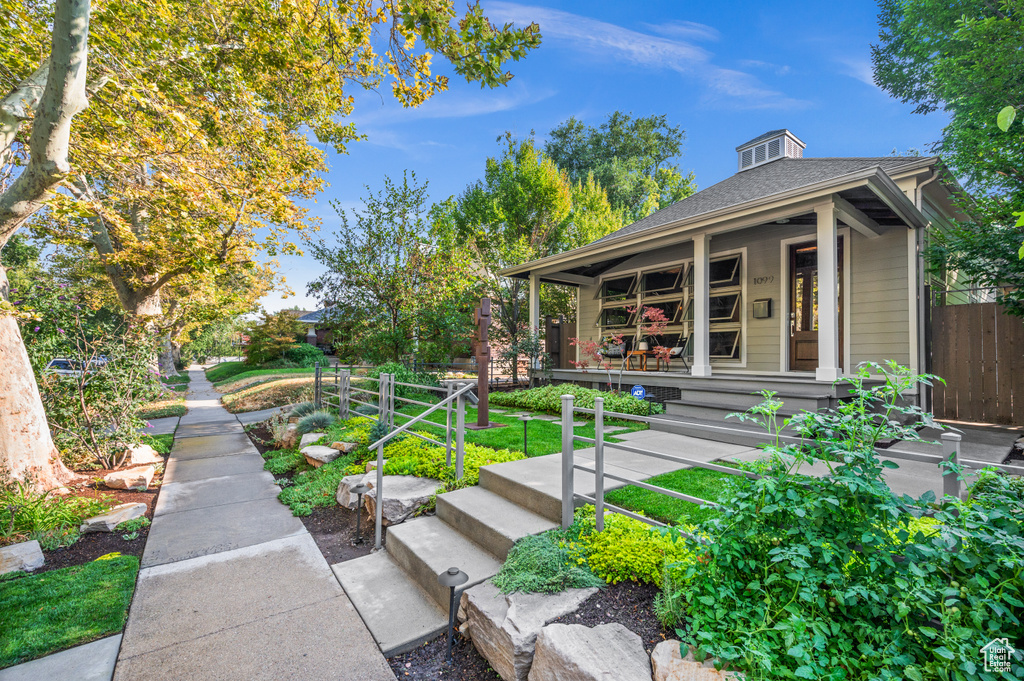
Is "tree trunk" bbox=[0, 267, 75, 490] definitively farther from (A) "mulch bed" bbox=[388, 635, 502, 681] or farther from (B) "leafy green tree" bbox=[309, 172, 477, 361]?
(B) "leafy green tree" bbox=[309, 172, 477, 361]

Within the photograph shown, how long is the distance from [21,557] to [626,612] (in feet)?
14.2

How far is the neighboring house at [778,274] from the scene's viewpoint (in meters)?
5.34

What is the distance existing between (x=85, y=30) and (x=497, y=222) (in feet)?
47.3

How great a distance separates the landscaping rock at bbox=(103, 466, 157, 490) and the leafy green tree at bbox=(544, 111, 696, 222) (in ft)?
66.3

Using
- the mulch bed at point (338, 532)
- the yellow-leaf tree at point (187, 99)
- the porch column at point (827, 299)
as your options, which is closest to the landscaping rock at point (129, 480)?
the yellow-leaf tree at point (187, 99)

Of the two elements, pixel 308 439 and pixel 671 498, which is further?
pixel 308 439

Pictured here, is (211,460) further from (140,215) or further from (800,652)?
(800,652)

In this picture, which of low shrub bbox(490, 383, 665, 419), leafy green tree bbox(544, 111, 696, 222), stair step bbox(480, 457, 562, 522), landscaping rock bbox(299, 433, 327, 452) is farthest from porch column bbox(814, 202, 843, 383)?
leafy green tree bbox(544, 111, 696, 222)

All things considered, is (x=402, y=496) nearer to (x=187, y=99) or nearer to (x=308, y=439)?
(x=308, y=439)

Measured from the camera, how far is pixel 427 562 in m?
2.84

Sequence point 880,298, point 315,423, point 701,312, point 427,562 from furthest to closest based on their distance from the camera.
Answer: point 315,423
point 701,312
point 880,298
point 427,562

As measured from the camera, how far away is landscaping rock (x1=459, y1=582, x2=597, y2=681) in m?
1.97

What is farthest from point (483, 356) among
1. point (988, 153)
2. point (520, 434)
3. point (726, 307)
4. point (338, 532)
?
point (988, 153)

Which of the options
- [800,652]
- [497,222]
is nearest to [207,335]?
[497,222]
